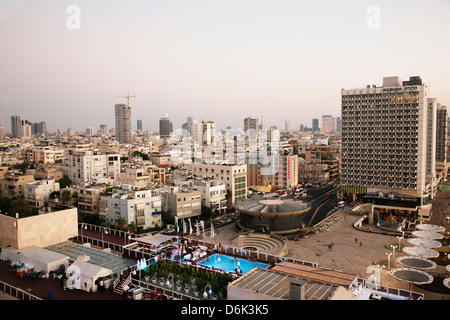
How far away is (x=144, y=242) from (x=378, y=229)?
400 inches

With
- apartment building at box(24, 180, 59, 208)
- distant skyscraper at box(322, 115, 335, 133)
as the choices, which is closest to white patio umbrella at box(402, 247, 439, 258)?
apartment building at box(24, 180, 59, 208)

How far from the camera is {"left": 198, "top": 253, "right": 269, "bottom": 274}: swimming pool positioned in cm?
953

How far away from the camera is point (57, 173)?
2275 cm

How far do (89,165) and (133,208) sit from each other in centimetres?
927

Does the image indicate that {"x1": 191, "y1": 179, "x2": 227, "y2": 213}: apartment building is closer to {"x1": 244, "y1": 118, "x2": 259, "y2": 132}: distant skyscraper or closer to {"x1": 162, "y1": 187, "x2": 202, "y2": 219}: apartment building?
{"x1": 162, "y1": 187, "x2": 202, "y2": 219}: apartment building

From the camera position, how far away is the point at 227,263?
9898 mm

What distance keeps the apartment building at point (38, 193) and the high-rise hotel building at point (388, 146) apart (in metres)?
15.9

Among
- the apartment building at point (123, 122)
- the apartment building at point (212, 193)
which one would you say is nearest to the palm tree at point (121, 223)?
the apartment building at point (212, 193)

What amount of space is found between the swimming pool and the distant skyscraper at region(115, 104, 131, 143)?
202ft

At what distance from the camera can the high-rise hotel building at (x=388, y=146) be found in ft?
62.6

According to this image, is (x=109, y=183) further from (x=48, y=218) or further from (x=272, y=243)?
(x=272, y=243)

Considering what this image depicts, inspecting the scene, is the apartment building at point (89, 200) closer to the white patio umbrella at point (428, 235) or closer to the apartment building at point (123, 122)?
the white patio umbrella at point (428, 235)
